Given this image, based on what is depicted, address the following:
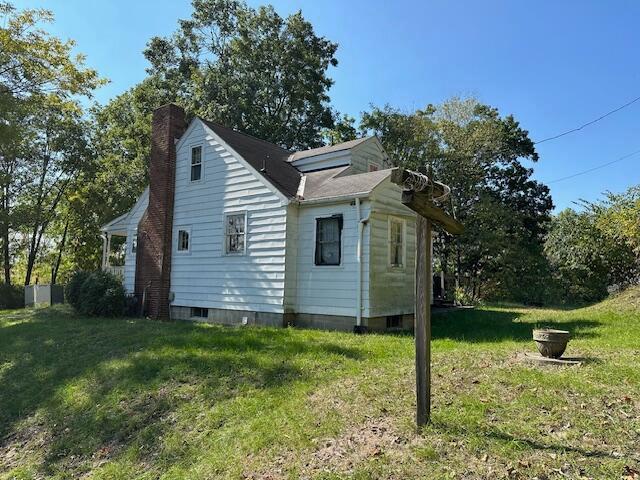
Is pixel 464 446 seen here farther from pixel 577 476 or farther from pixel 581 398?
pixel 581 398

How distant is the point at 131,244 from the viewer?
16938 millimetres

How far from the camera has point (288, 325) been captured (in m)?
12.3

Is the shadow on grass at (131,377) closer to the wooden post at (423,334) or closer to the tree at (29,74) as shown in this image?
the wooden post at (423,334)

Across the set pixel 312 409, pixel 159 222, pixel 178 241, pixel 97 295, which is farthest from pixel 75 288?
pixel 312 409

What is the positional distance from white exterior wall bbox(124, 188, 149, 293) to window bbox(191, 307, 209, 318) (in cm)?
286

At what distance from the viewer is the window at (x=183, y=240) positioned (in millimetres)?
15130

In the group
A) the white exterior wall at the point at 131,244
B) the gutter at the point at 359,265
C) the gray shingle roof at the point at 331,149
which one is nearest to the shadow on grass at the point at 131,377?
the gutter at the point at 359,265

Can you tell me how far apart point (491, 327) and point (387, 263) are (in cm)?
318

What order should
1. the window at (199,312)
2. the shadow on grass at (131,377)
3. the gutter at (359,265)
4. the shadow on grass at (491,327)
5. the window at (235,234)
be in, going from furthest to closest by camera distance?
1. the window at (199,312)
2. the window at (235,234)
3. the gutter at (359,265)
4. the shadow on grass at (491,327)
5. the shadow on grass at (131,377)

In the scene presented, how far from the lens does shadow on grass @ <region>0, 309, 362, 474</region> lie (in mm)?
6335

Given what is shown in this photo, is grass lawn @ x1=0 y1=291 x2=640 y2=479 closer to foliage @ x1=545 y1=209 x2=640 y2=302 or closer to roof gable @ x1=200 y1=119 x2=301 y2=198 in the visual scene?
roof gable @ x1=200 y1=119 x2=301 y2=198

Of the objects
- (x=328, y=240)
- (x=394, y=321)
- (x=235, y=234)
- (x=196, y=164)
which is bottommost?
(x=394, y=321)

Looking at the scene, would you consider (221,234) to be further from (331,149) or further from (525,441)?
(525,441)

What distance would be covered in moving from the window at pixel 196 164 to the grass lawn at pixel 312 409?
6.32 m
